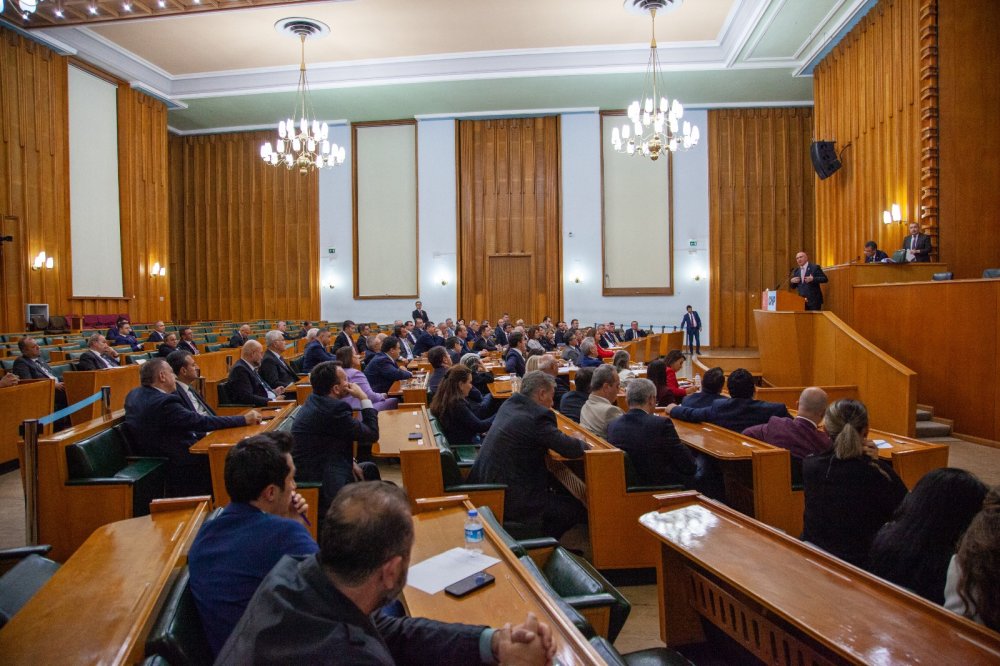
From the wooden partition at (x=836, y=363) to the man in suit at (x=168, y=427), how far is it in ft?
19.7

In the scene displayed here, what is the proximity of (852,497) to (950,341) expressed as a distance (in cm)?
522

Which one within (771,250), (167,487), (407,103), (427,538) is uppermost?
(407,103)

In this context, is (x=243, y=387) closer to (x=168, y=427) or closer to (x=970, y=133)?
(x=168, y=427)

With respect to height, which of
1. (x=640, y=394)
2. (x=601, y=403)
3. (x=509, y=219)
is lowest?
(x=601, y=403)

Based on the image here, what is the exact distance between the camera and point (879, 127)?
10305 millimetres

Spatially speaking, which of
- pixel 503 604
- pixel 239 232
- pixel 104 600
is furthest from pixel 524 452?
pixel 239 232

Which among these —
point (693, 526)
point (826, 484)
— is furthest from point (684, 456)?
point (693, 526)

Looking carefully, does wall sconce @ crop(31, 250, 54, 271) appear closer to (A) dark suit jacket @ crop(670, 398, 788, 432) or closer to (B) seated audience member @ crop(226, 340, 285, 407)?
(B) seated audience member @ crop(226, 340, 285, 407)

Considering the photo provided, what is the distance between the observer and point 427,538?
2.20 metres

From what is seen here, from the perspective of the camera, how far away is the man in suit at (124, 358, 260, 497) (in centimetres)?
390

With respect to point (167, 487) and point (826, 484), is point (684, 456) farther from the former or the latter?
point (167, 487)

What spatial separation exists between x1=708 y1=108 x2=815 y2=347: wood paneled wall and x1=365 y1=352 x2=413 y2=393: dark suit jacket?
11594 mm

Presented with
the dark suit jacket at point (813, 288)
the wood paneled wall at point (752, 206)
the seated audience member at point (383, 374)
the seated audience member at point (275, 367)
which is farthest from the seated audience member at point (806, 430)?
the wood paneled wall at point (752, 206)

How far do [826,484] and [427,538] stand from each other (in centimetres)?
156
